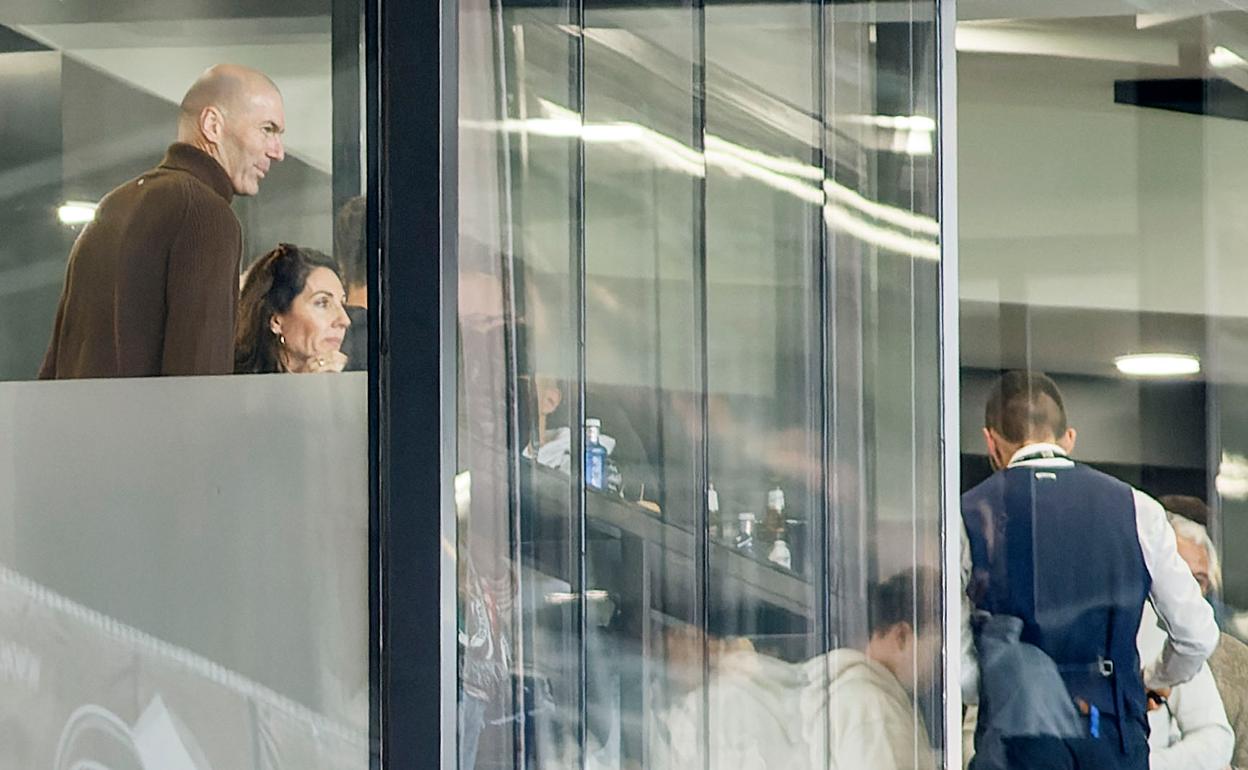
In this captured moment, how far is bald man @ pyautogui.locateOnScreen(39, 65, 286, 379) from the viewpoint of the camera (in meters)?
2.60

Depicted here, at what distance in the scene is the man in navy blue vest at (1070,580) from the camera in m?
2.56

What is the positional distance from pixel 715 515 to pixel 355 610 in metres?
0.64

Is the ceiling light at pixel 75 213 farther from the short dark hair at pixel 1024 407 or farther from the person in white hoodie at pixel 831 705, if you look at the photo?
the short dark hair at pixel 1024 407

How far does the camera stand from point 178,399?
2619mm

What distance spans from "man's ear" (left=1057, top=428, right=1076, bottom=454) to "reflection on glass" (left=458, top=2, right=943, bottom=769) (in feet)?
0.71

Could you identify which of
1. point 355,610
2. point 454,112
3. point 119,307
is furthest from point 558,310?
point 119,307

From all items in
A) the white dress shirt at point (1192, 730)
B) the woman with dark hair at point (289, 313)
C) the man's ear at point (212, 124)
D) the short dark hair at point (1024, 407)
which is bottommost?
the white dress shirt at point (1192, 730)

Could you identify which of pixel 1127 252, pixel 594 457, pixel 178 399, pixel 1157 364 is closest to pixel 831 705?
pixel 594 457

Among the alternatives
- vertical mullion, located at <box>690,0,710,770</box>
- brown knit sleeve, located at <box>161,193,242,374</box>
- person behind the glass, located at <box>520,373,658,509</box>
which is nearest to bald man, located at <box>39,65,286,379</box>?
brown knit sleeve, located at <box>161,193,242,374</box>

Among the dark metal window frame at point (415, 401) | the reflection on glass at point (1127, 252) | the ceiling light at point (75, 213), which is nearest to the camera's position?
the dark metal window frame at point (415, 401)

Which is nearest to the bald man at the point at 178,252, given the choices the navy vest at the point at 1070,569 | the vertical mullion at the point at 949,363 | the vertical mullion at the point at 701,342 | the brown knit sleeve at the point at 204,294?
the brown knit sleeve at the point at 204,294

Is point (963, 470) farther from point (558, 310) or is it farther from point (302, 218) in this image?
point (302, 218)

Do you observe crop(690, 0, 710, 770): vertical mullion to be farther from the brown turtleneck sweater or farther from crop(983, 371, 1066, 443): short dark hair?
the brown turtleneck sweater

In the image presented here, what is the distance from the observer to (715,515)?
102 inches
